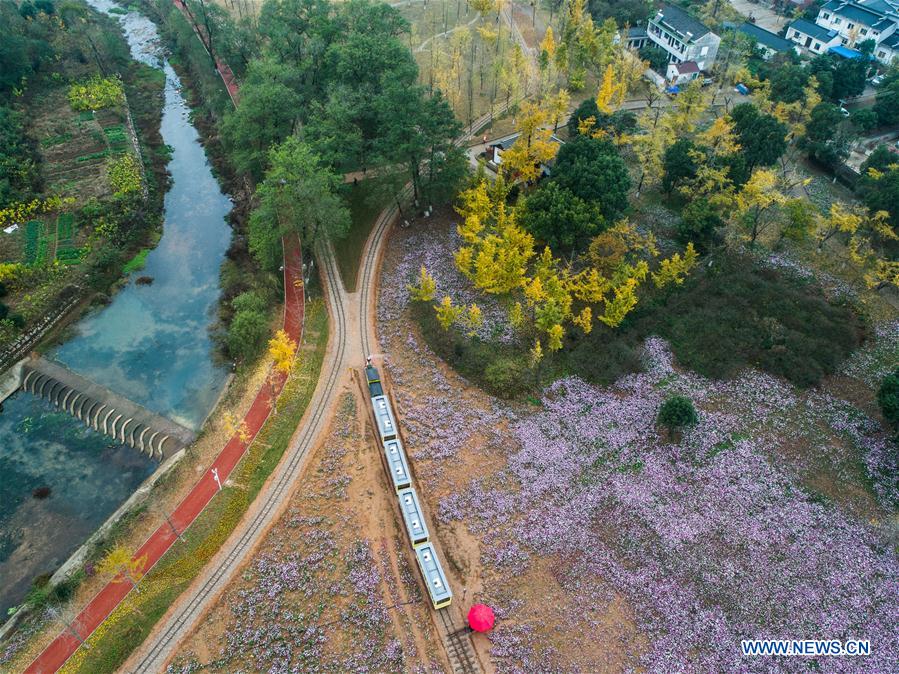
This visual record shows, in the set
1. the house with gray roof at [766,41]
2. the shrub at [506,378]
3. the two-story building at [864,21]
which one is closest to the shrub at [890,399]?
the shrub at [506,378]

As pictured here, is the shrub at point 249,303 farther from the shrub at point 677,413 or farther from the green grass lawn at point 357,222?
the shrub at point 677,413

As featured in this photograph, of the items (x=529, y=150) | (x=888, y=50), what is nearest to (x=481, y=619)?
(x=529, y=150)

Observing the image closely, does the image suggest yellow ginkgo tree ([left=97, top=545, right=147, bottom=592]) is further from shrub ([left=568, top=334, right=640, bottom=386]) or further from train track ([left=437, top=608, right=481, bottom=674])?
shrub ([left=568, top=334, right=640, bottom=386])

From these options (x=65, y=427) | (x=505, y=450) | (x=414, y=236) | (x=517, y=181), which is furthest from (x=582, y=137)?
(x=65, y=427)

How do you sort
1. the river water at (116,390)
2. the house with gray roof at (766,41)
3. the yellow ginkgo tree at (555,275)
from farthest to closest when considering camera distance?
the house with gray roof at (766,41), the yellow ginkgo tree at (555,275), the river water at (116,390)

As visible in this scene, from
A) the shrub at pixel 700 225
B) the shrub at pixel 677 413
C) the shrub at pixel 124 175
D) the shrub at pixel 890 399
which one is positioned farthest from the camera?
the shrub at pixel 124 175

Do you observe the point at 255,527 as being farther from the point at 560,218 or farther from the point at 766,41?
the point at 766,41

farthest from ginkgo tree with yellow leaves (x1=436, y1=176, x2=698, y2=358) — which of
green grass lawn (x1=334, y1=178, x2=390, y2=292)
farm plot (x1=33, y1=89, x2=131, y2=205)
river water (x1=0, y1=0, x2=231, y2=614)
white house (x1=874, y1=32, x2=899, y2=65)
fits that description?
white house (x1=874, y1=32, x2=899, y2=65)
